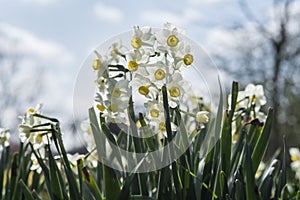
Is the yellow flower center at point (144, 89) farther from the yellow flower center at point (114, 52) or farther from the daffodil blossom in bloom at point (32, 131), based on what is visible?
the daffodil blossom in bloom at point (32, 131)

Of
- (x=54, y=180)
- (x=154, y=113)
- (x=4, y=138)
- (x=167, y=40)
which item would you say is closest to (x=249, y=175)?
(x=154, y=113)

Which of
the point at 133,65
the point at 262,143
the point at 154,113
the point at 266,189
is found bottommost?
the point at 266,189

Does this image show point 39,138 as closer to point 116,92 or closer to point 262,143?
point 116,92

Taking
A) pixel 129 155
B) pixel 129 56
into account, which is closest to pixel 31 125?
pixel 129 155

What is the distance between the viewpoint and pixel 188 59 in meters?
1.16

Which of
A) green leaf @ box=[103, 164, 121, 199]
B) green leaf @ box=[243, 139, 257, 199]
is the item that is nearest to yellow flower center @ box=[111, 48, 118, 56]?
green leaf @ box=[103, 164, 121, 199]

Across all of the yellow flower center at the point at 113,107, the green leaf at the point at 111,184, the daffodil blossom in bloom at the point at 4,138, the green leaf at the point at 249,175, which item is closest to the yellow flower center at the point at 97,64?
the yellow flower center at the point at 113,107

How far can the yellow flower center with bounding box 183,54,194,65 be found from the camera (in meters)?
1.16

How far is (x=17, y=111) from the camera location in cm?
1358

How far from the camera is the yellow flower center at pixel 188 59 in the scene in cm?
116

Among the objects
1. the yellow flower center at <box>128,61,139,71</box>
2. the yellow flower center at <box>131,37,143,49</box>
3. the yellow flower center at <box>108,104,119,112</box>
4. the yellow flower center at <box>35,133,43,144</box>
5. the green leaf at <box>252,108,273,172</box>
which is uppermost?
the yellow flower center at <box>131,37,143,49</box>

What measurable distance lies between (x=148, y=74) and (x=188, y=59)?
0.33ft

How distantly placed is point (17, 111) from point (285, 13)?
7.27 meters

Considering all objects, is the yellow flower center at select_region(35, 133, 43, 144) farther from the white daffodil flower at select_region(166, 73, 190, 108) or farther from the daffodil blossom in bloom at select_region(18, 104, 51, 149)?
the white daffodil flower at select_region(166, 73, 190, 108)
